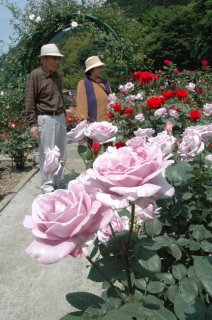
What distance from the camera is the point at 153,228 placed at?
85cm

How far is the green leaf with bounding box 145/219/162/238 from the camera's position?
32.9 inches

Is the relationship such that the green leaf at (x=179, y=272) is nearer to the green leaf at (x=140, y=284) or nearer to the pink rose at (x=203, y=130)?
the green leaf at (x=140, y=284)

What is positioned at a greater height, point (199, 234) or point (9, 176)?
point (199, 234)

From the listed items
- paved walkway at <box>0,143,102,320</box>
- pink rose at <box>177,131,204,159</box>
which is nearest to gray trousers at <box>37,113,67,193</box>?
paved walkway at <box>0,143,102,320</box>

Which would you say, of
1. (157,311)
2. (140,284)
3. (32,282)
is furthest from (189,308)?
(32,282)

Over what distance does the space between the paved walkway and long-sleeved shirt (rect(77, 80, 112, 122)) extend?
1.35 metres

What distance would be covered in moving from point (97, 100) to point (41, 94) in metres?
0.61

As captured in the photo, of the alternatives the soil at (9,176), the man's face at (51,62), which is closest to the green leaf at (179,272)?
the man's face at (51,62)

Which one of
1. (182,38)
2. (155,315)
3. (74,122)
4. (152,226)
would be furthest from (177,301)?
(182,38)

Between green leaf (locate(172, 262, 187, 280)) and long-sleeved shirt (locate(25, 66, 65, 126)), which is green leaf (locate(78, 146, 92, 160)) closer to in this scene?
green leaf (locate(172, 262, 187, 280))

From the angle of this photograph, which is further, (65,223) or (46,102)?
(46,102)

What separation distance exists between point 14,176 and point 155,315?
3.49 meters

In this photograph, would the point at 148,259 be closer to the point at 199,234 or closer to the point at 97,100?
the point at 199,234

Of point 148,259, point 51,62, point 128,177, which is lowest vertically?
point 148,259
